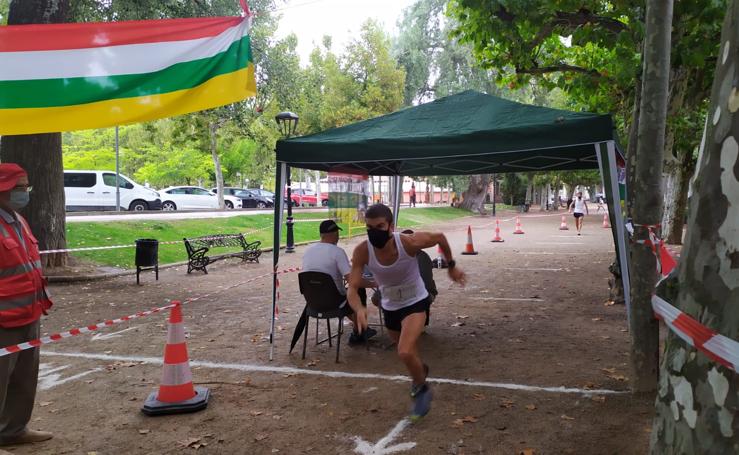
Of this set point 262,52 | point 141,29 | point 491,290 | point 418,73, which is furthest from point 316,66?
point 141,29

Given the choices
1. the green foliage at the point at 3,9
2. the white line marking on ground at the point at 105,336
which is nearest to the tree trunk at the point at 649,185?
the white line marking on ground at the point at 105,336

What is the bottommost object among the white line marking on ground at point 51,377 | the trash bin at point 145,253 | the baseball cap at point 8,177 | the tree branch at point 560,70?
the white line marking on ground at point 51,377

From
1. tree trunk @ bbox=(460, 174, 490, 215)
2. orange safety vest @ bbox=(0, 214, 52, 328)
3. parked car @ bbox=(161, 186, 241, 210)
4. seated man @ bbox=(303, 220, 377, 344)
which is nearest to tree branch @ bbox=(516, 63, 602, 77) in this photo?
seated man @ bbox=(303, 220, 377, 344)

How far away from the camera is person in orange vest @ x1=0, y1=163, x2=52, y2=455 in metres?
3.77

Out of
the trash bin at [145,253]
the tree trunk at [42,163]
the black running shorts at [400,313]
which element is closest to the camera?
the black running shorts at [400,313]

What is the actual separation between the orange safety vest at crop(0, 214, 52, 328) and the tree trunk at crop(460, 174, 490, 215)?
135 feet

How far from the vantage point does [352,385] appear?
17.2ft

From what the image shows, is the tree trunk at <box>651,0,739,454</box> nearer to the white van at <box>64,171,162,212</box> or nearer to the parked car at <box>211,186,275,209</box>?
the white van at <box>64,171,162,212</box>

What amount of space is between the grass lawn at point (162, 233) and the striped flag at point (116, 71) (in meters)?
5.73

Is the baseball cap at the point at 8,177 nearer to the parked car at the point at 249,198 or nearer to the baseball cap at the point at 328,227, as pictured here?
the baseball cap at the point at 328,227

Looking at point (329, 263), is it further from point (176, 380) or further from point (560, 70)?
point (560, 70)

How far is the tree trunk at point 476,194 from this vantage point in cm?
4434

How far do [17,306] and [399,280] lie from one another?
9.39 ft

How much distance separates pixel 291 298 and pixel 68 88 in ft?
18.8
